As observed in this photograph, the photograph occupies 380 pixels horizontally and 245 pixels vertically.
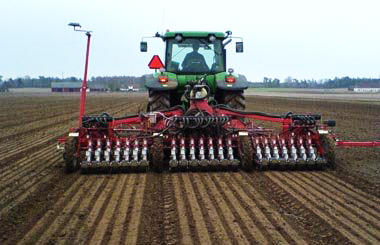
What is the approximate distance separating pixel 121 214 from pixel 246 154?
284 cm

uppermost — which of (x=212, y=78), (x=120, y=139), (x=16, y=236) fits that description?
(x=212, y=78)

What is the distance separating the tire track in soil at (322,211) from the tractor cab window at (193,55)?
314cm

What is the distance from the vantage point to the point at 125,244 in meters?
4.22

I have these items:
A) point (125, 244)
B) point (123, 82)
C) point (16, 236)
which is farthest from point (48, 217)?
point (123, 82)

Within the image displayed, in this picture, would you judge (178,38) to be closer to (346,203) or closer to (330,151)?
(330,151)

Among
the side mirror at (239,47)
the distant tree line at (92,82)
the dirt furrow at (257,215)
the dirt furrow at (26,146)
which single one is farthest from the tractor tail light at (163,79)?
the distant tree line at (92,82)

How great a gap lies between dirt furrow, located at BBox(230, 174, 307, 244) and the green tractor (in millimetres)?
2308

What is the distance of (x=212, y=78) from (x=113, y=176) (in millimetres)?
3000

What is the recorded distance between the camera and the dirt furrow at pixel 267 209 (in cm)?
446

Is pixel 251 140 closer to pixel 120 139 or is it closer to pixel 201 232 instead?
pixel 120 139

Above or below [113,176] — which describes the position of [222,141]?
above

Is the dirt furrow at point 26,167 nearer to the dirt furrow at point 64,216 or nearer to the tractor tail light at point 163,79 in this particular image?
the dirt furrow at point 64,216

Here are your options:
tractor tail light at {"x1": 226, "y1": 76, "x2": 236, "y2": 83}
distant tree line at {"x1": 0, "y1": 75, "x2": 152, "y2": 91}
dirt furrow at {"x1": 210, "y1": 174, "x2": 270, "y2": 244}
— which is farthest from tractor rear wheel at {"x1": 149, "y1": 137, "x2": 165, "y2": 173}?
distant tree line at {"x1": 0, "y1": 75, "x2": 152, "y2": 91}

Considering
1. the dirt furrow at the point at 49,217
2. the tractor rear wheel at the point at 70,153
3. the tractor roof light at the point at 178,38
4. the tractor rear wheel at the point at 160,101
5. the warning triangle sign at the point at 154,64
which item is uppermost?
the tractor roof light at the point at 178,38
